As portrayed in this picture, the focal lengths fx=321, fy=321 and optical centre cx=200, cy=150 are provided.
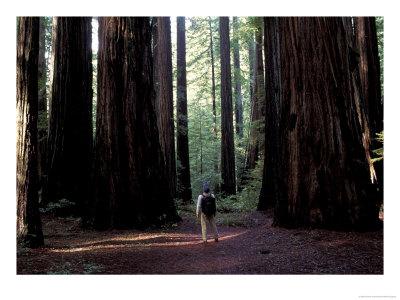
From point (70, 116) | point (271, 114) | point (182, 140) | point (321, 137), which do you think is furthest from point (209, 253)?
point (182, 140)

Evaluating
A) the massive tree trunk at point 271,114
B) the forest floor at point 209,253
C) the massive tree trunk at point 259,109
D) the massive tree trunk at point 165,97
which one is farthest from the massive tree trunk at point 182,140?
the forest floor at point 209,253

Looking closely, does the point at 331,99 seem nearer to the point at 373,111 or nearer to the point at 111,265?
the point at 111,265

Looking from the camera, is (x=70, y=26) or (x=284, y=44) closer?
(x=284, y=44)

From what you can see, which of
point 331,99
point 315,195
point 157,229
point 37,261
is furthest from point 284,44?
point 37,261

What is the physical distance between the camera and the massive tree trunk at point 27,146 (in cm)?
499

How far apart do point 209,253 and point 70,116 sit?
19.7 feet

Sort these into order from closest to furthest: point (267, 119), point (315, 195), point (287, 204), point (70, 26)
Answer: point (315, 195) < point (287, 204) < point (70, 26) < point (267, 119)

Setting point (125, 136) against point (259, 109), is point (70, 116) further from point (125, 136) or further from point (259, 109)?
point (259, 109)

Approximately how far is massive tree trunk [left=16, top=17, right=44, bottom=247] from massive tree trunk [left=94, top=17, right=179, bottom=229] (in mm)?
2202

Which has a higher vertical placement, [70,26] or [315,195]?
[70,26]

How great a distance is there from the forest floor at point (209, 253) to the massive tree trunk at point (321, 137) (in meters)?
0.36

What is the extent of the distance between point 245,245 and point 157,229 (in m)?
2.38

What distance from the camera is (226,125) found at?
15977 millimetres
